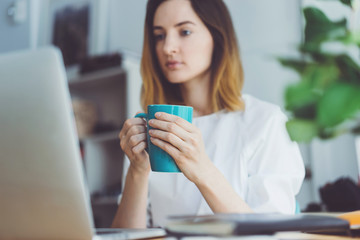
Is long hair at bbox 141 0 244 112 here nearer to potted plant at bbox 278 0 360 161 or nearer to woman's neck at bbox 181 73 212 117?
woman's neck at bbox 181 73 212 117

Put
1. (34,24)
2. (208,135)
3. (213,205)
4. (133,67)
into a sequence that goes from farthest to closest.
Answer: (34,24)
(133,67)
(208,135)
(213,205)

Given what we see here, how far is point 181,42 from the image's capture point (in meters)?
1.23

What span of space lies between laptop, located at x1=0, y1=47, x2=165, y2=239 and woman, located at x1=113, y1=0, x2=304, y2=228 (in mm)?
348

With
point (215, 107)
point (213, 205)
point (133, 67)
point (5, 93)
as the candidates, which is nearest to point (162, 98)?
point (215, 107)

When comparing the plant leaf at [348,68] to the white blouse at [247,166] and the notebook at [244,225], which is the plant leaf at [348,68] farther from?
the white blouse at [247,166]

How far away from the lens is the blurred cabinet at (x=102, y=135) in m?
2.58

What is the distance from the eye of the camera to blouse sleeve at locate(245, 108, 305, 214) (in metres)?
1.04

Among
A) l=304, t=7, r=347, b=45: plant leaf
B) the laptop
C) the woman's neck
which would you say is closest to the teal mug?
the laptop

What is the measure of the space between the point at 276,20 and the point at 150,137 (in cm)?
148

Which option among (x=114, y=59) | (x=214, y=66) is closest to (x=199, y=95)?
(x=214, y=66)

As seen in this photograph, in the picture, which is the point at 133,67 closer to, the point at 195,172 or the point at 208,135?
the point at 208,135

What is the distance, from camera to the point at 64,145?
19.0 inches

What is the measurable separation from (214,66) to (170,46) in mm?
217

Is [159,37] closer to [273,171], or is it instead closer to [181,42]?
[181,42]
